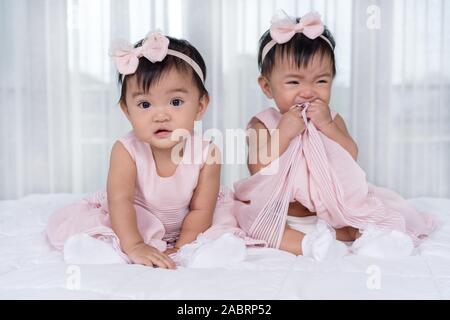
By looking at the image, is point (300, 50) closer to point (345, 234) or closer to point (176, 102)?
point (176, 102)

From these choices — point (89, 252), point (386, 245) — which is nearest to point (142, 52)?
point (89, 252)

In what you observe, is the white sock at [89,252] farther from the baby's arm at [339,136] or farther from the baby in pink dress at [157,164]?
the baby's arm at [339,136]

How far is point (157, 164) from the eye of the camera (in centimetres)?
155

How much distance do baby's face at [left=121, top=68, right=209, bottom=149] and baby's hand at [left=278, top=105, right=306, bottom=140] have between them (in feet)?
0.81

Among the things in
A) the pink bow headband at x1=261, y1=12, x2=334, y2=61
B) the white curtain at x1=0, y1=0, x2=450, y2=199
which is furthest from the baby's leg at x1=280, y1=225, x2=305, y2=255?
the white curtain at x1=0, y1=0, x2=450, y2=199

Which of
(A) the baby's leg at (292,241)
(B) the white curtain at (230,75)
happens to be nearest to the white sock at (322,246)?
(A) the baby's leg at (292,241)

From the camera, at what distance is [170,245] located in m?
1.55

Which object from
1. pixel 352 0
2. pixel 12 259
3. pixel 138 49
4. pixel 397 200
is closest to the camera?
pixel 12 259

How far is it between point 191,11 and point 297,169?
4.02 ft

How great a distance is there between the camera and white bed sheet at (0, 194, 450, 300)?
1054 mm

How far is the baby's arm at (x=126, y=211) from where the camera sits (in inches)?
50.8

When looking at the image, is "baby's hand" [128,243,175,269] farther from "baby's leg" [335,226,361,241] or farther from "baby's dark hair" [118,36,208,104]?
"baby's leg" [335,226,361,241]
